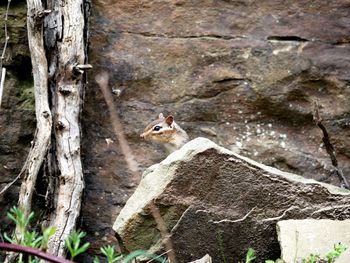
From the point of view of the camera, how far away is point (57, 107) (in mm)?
4320

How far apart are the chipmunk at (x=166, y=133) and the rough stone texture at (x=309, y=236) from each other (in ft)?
4.17

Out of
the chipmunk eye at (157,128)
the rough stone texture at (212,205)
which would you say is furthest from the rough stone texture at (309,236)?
the chipmunk eye at (157,128)

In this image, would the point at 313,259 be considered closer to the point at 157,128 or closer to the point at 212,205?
the point at 212,205

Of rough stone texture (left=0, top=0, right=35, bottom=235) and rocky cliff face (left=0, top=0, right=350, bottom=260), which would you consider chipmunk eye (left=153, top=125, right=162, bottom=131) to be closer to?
rocky cliff face (left=0, top=0, right=350, bottom=260)

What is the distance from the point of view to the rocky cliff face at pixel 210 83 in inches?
182

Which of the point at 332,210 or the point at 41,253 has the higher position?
the point at 41,253

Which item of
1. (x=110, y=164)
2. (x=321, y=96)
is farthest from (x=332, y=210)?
(x=110, y=164)

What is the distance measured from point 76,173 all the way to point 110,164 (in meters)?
0.43

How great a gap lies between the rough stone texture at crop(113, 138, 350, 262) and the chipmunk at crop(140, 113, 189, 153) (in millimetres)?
900

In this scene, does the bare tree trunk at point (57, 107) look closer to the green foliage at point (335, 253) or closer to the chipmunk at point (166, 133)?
the chipmunk at point (166, 133)

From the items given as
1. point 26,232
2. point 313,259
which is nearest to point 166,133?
point 313,259

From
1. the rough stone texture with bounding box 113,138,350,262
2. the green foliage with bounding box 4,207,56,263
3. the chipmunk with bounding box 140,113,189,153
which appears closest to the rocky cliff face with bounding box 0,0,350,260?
the chipmunk with bounding box 140,113,189,153

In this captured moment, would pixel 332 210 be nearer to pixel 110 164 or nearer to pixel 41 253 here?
pixel 110 164

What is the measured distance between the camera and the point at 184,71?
185 inches
